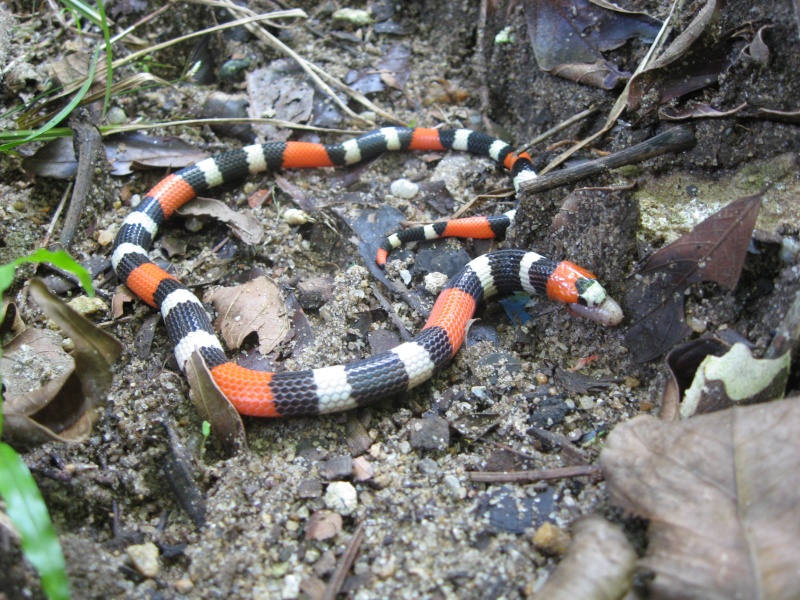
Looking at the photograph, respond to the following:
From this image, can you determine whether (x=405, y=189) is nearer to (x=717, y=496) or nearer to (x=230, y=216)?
(x=230, y=216)

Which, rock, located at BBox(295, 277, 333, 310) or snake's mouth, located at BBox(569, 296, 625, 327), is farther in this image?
rock, located at BBox(295, 277, 333, 310)

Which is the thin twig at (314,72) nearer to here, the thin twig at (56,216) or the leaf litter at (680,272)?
the thin twig at (56,216)

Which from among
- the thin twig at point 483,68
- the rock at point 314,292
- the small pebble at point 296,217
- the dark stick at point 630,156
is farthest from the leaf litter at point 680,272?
the thin twig at point 483,68

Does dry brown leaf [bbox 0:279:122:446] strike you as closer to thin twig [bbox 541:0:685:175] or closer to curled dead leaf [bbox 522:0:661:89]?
thin twig [bbox 541:0:685:175]

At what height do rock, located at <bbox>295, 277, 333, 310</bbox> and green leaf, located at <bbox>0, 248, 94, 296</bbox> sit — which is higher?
green leaf, located at <bbox>0, 248, 94, 296</bbox>

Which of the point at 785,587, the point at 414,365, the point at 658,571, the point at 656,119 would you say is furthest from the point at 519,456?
the point at 656,119

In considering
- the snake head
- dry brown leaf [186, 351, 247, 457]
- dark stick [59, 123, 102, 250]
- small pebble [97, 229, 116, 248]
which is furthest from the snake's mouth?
dark stick [59, 123, 102, 250]

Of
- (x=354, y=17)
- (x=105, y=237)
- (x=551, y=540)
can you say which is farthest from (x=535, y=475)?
(x=354, y=17)

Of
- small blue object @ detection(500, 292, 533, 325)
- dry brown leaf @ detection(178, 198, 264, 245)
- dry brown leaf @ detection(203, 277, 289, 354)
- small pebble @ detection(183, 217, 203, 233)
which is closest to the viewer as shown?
dry brown leaf @ detection(203, 277, 289, 354)
